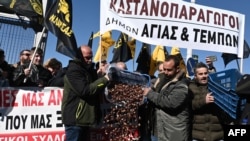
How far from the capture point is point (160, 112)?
4.89 m

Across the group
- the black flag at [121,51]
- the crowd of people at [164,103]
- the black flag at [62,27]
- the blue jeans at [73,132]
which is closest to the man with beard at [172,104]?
the crowd of people at [164,103]

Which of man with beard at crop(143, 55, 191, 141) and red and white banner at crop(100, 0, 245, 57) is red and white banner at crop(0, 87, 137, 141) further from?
man with beard at crop(143, 55, 191, 141)

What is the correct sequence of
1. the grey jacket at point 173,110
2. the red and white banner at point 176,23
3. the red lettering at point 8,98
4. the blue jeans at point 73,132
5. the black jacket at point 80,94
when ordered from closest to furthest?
1. the grey jacket at point 173,110
2. the black jacket at point 80,94
3. the blue jeans at point 73,132
4. the red lettering at point 8,98
5. the red and white banner at point 176,23

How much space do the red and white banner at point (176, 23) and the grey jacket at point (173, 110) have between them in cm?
173

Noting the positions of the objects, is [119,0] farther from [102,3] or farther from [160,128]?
[160,128]

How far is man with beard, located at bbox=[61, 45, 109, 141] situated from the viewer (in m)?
4.88

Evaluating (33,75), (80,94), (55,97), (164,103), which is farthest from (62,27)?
(164,103)

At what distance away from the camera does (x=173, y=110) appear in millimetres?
4766

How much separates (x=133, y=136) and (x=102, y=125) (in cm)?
56

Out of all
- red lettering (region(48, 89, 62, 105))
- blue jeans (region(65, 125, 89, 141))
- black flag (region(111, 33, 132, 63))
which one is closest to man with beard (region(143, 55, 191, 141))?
blue jeans (region(65, 125, 89, 141))

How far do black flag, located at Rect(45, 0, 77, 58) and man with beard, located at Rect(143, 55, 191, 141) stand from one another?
131 centimetres

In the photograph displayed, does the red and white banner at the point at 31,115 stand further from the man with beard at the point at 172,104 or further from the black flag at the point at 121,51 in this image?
the black flag at the point at 121,51

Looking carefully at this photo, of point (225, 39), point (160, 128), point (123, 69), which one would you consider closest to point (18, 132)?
point (123, 69)

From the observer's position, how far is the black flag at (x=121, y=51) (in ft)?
31.1
